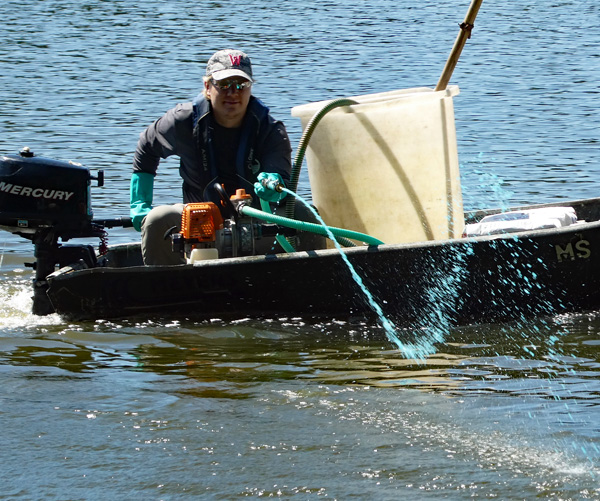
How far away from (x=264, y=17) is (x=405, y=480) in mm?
20431

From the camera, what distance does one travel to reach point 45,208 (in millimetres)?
5773

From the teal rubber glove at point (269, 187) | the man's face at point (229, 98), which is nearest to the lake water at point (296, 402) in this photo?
the teal rubber glove at point (269, 187)

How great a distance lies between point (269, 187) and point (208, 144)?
1.80ft

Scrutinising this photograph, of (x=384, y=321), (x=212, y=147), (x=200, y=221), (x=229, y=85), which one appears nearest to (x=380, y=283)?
(x=384, y=321)

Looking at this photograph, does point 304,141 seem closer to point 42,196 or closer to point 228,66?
point 228,66

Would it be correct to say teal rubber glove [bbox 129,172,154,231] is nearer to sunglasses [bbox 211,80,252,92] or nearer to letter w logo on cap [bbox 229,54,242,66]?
sunglasses [bbox 211,80,252,92]

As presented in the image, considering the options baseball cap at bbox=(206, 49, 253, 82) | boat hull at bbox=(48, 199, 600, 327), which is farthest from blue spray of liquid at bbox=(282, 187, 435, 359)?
baseball cap at bbox=(206, 49, 253, 82)

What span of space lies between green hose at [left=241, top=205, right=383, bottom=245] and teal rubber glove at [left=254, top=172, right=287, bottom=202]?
8 cm

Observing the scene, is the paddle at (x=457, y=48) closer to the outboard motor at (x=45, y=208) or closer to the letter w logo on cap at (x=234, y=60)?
the letter w logo on cap at (x=234, y=60)

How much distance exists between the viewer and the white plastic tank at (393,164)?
5648 millimetres

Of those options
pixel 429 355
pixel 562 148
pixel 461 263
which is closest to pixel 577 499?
pixel 429 355

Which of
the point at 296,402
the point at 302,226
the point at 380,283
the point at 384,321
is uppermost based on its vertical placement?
the point at 302,226

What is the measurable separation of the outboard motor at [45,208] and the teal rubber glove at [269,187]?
100 centimetres

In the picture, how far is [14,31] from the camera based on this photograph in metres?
21.4
